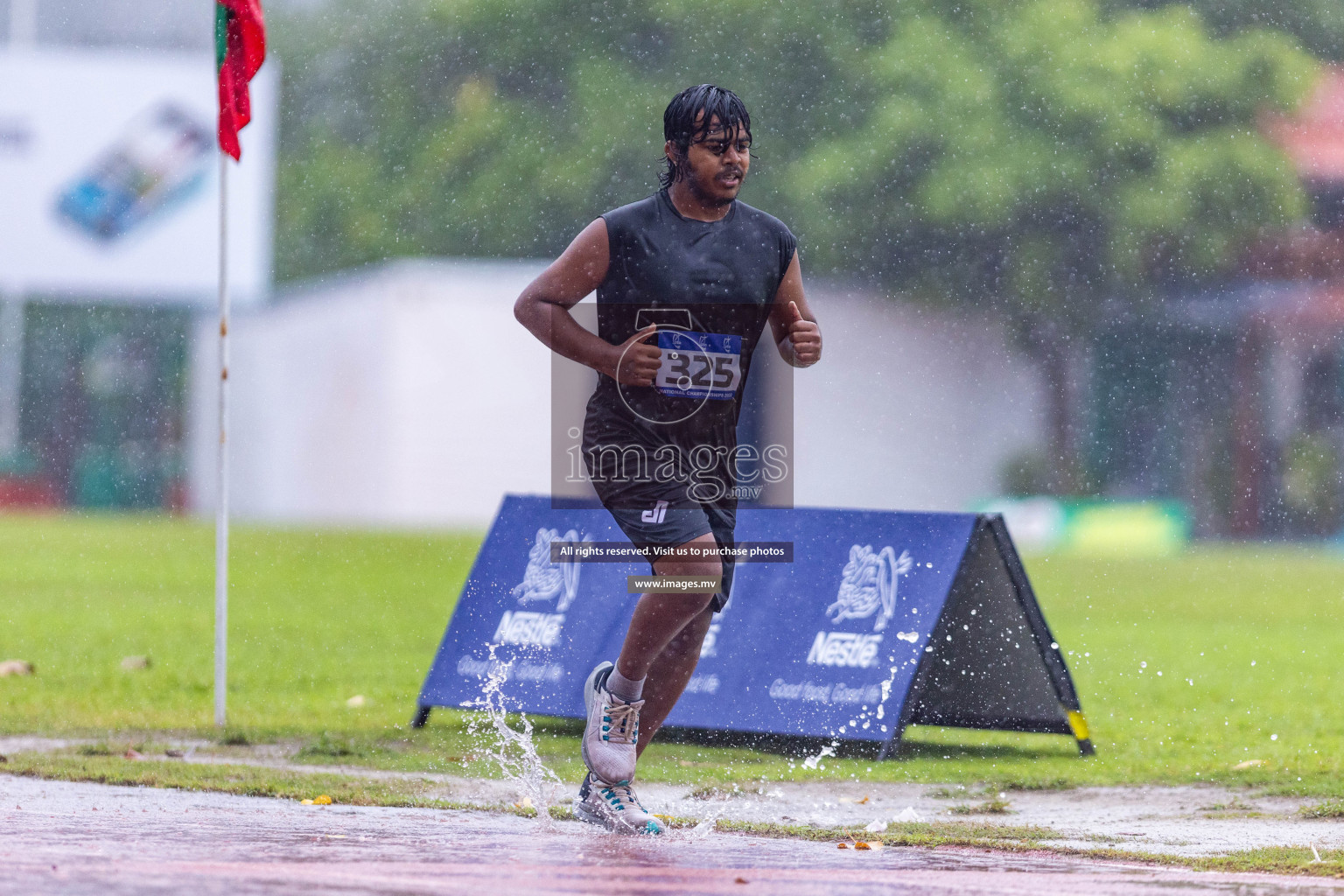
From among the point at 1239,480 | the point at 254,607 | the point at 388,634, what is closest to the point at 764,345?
the point at 254,607

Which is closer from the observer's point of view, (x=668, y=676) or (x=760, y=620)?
(x=668, y=676)

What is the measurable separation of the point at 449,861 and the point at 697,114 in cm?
209

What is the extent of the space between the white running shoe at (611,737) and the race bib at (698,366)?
0.88m

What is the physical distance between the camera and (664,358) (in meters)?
5.17

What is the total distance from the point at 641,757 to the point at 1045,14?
24829 millimetres

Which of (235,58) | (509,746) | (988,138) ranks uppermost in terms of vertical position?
(988,138)

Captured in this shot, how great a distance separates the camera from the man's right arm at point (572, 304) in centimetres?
518

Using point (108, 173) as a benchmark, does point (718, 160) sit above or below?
above

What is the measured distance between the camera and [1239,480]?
3125 cm

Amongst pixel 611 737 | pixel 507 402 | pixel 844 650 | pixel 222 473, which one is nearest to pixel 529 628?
pixel 844 650

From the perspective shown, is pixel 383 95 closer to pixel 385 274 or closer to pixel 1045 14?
pixel 385 274

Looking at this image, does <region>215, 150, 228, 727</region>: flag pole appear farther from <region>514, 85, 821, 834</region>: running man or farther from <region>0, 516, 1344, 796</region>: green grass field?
<region>514, 85, 821, 834</region>: running man

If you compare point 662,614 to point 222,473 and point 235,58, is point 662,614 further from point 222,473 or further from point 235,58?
point 235,58

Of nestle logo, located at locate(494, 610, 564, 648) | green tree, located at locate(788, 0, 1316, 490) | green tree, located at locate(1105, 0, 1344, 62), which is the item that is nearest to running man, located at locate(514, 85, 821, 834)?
nestle logo, located at locate(494, 610, 564, 648)
